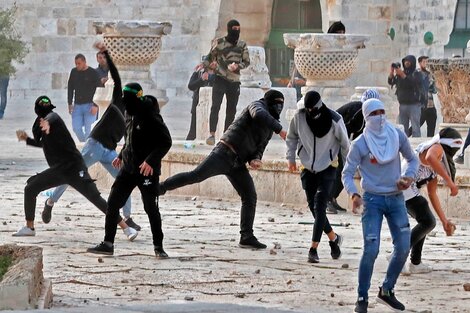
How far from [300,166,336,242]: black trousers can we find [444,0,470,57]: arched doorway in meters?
20.0

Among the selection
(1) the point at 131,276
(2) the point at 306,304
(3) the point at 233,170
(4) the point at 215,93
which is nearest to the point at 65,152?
Result: (3) the point at 233,170

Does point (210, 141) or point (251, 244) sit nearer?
point (251, 244)

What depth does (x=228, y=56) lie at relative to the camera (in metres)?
22.2

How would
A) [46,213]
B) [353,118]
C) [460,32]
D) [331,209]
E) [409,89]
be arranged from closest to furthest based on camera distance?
[353,118] < [46,213] < [331,209] < [409,89] < [460,32]

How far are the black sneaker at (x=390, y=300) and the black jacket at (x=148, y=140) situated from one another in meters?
3.06

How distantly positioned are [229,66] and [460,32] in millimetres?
13296

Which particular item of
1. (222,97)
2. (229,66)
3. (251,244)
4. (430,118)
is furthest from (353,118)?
(430,118)

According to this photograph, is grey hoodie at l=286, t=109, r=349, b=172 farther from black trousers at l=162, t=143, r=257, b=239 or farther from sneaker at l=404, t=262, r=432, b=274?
sneaker at l=404, t=262, r=432, b=274

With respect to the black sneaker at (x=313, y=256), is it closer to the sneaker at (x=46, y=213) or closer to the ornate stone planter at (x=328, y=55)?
the sneaker at (x=46, y=213)

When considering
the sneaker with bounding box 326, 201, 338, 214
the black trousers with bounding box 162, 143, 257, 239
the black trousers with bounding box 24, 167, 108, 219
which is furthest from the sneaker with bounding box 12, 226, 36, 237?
the sneaker with bounding box 326, 201, 338, 214

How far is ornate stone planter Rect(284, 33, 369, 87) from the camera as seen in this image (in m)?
21.9

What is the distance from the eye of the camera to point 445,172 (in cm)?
1358

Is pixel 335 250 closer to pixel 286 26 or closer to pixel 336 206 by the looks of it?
pixel 336 206

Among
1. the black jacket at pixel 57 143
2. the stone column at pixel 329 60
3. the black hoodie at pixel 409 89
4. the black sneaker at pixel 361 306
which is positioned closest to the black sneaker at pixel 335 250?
the black jacket at pixel 57 143
